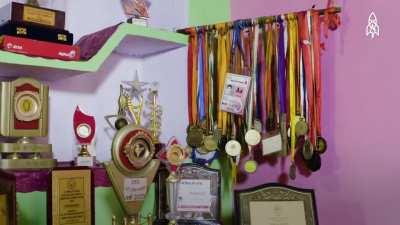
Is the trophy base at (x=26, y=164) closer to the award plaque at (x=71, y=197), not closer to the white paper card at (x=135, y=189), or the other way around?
the award plaque at (x=71, y=197)

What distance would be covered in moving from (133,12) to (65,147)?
0.50 m

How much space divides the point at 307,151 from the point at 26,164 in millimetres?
811

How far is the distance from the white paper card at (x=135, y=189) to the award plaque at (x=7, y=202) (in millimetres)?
387

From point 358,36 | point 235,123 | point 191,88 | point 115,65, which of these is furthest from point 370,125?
point 115,65

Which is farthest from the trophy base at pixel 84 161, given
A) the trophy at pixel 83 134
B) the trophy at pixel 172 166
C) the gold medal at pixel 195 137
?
the gold medal at pixel 195 137

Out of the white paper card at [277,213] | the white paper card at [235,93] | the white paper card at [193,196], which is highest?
the white paper card at [235,93]

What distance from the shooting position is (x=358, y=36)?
1.50 m

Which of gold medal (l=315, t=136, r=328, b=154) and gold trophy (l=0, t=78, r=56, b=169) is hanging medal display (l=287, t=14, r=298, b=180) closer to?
gold medal (l=315, t=136, r=328, b=154)

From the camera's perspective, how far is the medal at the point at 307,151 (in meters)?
1.51

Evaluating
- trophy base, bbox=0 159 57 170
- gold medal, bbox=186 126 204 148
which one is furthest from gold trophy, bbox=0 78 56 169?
gold medal, bbox=186 126 204 148

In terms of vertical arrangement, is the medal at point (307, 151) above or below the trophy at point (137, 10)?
below

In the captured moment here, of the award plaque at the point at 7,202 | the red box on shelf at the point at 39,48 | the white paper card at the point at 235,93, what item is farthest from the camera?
the white paper card at the point at 235,93

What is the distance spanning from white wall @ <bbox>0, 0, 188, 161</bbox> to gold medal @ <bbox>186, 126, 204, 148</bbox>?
98 millimetres

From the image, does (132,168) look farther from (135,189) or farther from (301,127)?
(301,127)
